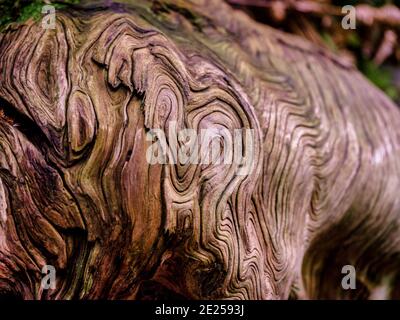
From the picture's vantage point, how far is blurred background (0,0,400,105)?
2557 mm

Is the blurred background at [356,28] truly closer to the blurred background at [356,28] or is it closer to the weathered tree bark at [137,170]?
the blurred background at [356,28]

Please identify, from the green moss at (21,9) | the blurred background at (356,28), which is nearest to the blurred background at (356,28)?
the blurred background at (356,28)

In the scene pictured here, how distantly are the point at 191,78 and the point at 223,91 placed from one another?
0.32ft

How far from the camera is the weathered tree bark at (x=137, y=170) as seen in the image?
1466 millimetres

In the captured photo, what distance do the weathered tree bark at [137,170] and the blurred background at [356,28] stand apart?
28.6 inches

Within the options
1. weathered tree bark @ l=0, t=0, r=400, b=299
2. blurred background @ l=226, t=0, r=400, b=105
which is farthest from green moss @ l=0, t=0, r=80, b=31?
blurred background @ l=226, t=0, r=400, b=105

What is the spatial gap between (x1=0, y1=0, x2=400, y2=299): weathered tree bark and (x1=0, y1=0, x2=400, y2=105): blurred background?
73cm

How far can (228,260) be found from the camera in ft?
5.19

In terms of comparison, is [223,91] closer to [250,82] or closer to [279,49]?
[250,82]

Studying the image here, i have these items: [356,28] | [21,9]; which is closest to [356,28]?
[356,28]

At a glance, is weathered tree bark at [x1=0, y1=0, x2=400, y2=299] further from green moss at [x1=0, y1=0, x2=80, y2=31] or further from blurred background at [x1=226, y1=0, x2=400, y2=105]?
blurred background at [x1=226, y1=0, x2=400, y2=105]

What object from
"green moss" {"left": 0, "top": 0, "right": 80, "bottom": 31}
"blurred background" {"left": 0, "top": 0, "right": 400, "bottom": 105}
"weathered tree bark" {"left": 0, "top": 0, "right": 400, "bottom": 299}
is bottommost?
"weathered tree bark" {"left": 0, "top": 0, "right": 400, "bottom": 299}

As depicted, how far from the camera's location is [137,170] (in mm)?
1484
